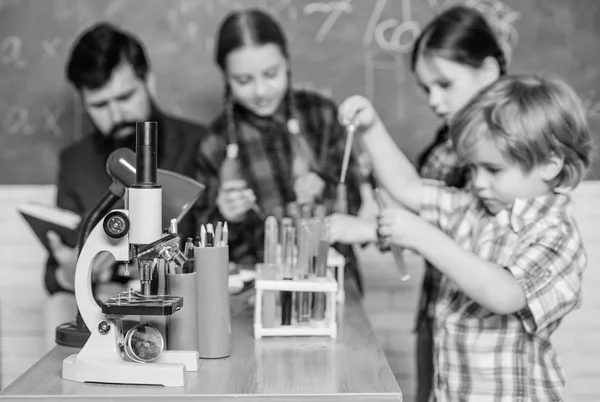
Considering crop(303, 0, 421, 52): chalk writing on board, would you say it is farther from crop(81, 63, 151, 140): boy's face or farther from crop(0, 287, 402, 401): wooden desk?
crop(0, 287, 402, 401): wooden desk

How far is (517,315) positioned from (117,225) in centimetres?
82

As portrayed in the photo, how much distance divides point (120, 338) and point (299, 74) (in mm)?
1879

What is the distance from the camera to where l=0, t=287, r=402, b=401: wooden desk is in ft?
3.93

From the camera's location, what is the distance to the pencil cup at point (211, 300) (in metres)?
1.37

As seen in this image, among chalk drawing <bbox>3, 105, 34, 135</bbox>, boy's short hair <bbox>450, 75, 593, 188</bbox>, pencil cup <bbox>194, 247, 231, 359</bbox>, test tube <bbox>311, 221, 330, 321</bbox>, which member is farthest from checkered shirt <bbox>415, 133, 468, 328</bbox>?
chalk drawing <bbox>3, 105, 34, 135</bbox>

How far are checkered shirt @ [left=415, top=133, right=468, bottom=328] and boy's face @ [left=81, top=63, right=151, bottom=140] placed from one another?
3.11 ft

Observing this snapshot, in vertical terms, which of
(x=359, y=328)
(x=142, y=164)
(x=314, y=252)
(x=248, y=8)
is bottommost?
(x=359, y=328)

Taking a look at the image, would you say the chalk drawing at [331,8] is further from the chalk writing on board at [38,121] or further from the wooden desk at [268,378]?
the wooden desk at [268,378]

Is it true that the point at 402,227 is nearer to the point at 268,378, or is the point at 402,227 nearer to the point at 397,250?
the point at 397,250

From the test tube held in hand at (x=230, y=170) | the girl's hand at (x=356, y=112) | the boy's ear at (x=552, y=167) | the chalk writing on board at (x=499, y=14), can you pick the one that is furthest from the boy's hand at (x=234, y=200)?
the chalk writing on board at (x=499, y=14)

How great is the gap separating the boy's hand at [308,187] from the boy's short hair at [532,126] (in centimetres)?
69

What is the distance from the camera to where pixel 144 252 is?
49.4 inches

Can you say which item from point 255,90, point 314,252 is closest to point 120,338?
point 314,252

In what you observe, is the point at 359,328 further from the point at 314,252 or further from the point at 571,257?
the point at 571,257
